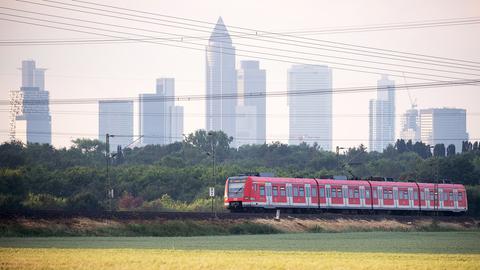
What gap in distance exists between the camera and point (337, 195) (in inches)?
3748

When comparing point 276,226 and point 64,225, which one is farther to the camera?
point 276,226

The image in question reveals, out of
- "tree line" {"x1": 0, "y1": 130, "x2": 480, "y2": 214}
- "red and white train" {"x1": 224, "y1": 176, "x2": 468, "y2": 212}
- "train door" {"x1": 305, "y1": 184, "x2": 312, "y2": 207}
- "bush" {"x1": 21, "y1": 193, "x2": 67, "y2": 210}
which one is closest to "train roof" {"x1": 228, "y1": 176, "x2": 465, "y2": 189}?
"red and white train" {"x1": 224, "y1": 176, "x2": 468, "y2": 212}

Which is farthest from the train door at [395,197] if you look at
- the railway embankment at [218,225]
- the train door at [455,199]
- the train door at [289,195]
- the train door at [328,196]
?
the train door at [289,195]

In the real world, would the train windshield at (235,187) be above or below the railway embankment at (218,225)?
above

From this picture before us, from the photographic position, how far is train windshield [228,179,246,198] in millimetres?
87312

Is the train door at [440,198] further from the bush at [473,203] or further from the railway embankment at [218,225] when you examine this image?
the bush at [473,203]

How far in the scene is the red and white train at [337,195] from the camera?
87500 mm

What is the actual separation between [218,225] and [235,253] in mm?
25233

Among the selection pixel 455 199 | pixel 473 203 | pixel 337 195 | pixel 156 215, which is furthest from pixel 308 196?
pixel 473 203

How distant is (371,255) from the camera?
49375 millimetres

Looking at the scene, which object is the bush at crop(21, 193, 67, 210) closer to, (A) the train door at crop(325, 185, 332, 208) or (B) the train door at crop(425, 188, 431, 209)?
(A) the train door at crop(325, 185, 332, 208)

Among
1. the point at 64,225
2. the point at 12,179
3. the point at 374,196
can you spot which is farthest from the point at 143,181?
the point at 64,225

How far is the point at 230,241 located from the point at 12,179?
1914 inches

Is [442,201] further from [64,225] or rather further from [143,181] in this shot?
[64,225]
